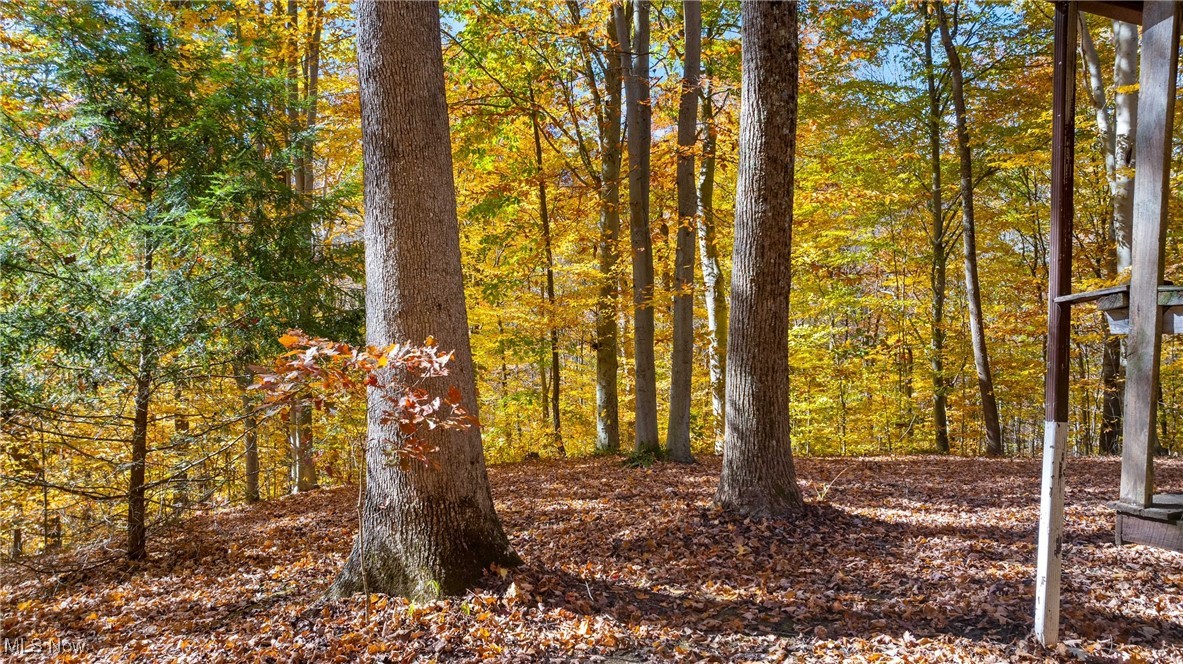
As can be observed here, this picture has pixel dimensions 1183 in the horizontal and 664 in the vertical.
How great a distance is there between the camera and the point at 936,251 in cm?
1259

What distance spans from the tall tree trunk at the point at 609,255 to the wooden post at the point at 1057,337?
21.5 feet

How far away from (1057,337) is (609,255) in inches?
323

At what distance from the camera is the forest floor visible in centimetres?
342

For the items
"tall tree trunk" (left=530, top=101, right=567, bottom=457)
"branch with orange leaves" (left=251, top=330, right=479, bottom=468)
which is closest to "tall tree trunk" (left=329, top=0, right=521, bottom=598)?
"branch with orange leaves" (left=251, top=330, right=479, bottom=468)

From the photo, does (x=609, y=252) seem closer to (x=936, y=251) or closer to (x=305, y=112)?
(x=305, y=112)

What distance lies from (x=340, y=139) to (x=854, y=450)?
14.7m

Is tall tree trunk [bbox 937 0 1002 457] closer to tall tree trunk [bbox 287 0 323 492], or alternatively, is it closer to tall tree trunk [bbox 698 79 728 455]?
tall tree trunk [bbox 698 79 728 455]

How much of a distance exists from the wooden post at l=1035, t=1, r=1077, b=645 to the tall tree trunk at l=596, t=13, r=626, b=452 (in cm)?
656

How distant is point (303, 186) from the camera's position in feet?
31.5

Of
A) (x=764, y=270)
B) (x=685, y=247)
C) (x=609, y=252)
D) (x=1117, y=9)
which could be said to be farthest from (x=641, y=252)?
(x=1117, y=9)

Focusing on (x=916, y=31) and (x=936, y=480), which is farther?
(x=916, y=31)

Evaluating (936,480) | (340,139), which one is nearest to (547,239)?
(340,139)

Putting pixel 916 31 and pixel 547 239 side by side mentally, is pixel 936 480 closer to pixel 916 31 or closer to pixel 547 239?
pixel 547 239

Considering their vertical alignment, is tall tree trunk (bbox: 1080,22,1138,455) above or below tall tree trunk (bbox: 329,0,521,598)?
above
